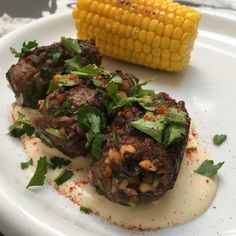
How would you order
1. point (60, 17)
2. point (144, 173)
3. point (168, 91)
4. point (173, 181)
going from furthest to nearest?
point (60, 17) < point (168, 91) < point (173, 181) < point (144, 173)

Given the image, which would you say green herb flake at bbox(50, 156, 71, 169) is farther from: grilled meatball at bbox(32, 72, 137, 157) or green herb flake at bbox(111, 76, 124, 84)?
green herb flake at bbox(111, 76, 124, 84)

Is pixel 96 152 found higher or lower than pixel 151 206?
higher

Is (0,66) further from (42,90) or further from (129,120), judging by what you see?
(129,120)

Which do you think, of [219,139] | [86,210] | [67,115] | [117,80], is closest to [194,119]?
[219,139]

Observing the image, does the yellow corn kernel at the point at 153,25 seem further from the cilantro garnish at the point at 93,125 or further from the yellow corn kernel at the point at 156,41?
the cilantro garnish at the point at 93,125

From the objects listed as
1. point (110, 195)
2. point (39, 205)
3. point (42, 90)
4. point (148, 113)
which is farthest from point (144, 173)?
point (42, 90)

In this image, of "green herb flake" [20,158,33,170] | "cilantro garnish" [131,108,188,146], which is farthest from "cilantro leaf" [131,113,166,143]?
"green herb flake" [20,158,33,170]

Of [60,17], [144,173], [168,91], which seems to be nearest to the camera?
[144,173]
